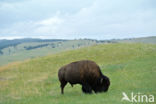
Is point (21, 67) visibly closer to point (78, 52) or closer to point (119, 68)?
point (78, 52)

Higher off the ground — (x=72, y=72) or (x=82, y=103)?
(x=72, y=72)

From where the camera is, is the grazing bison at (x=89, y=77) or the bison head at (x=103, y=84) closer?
the bison head at (x=103, y=84)

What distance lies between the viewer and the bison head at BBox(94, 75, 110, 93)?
51.8ft

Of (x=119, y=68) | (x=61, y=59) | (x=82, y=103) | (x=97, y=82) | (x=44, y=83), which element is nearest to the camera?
(x=82, y=103)

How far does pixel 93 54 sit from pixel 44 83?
76.2 ft

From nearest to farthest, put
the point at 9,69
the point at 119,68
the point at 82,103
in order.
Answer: the point at 82,103 → the point at 119,68 → the point at 9,69

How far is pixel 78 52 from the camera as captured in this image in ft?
177

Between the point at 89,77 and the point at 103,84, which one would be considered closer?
the point at 103,84

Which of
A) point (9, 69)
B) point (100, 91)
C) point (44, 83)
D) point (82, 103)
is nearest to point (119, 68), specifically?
point (44, 83)

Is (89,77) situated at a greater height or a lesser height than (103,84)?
greater

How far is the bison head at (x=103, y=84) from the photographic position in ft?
51.8

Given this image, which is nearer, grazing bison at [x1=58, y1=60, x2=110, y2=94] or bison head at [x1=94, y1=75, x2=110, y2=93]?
bison head at [x1=94, y1=75, x2=110, y2=93]

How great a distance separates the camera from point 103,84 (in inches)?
630

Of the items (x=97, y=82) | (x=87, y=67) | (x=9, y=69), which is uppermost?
(x=87, y=67)
